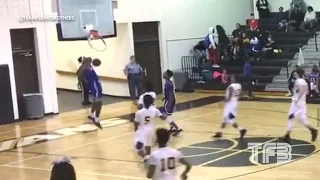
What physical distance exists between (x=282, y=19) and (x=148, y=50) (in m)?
6.95

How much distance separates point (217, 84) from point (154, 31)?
11.5 ft

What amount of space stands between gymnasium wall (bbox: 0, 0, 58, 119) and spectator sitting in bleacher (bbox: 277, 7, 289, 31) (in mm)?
11158

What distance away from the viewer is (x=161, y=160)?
702 centimetres

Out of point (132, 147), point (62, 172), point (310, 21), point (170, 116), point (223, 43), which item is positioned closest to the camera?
point (62, 172)

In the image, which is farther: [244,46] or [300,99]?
[244,46]

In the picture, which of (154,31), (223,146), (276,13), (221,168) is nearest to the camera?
(221,168)

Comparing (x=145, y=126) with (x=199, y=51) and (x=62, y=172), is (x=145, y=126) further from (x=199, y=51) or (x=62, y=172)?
(x=199, y=51)

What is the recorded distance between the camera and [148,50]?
25.2 m

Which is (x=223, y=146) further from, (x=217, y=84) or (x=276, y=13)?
(x=276, y=13)

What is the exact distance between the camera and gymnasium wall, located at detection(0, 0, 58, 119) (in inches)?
780

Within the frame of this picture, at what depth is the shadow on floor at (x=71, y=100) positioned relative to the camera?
74.2 ft

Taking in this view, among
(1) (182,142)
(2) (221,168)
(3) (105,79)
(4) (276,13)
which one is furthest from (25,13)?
(4) (276,13)

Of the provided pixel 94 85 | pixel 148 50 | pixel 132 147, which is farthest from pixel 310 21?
pixel 132 147

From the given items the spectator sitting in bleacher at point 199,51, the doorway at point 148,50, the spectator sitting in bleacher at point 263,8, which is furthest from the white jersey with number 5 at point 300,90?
the spectator sitting in bleacher at point 263,8
